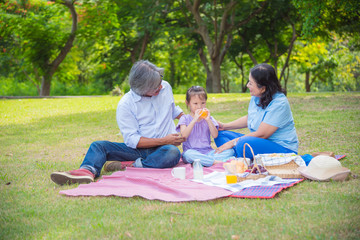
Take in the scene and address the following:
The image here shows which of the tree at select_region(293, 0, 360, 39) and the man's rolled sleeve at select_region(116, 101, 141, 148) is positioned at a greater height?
the tree at select_region(293, 0, 360, 39)

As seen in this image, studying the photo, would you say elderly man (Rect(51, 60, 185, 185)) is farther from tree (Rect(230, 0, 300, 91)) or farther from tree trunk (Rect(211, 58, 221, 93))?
tree (Rect(230, 0, 300, 91))

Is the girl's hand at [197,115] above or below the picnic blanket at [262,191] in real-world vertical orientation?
above

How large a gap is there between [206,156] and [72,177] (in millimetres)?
1771

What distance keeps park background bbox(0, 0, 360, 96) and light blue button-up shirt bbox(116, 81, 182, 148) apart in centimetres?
941

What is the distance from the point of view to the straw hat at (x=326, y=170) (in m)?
3.99

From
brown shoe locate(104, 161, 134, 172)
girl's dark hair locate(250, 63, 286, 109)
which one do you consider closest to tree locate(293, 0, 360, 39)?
girl's dark hair locate(250, 63, 286, 109)

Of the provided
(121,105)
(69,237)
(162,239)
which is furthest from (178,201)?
(121,105)

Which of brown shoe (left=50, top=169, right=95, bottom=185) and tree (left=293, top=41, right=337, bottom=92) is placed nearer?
brown shoe (left=50, top=169, right=95, bottom=185)

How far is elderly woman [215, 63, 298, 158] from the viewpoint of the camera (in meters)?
4.70

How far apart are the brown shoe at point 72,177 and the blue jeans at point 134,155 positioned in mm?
252

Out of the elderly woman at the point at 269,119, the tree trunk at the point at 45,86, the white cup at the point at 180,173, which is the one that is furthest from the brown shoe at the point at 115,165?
the tree trunk at the point at 45,86

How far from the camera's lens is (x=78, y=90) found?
87.2 ft

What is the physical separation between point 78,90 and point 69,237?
24721 mm

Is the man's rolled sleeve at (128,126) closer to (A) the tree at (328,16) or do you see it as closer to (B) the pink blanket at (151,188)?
(B) the pink blanket at (151,188)
